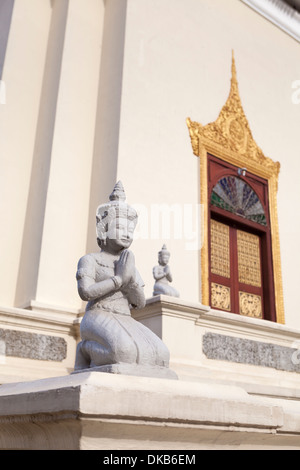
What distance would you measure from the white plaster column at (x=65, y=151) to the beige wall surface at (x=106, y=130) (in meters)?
0.02

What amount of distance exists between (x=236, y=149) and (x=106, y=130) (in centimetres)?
207

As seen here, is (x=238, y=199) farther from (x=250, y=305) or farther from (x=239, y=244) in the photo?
(x=250, y=305)

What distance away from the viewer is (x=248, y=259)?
6.95 m

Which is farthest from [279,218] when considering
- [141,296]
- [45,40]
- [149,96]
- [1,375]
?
[141,296]

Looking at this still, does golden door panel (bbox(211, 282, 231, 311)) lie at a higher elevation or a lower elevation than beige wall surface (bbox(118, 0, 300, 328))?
lower

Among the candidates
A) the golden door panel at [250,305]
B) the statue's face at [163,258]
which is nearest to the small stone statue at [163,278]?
the statue's face at [163,258]

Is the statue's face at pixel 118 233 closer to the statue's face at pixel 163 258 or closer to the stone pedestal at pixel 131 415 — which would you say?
the stone pedestal at pixel 131 415

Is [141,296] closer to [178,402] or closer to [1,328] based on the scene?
[178,402]

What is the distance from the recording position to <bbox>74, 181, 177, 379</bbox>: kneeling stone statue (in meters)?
1.97

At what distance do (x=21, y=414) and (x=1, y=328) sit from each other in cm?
275
